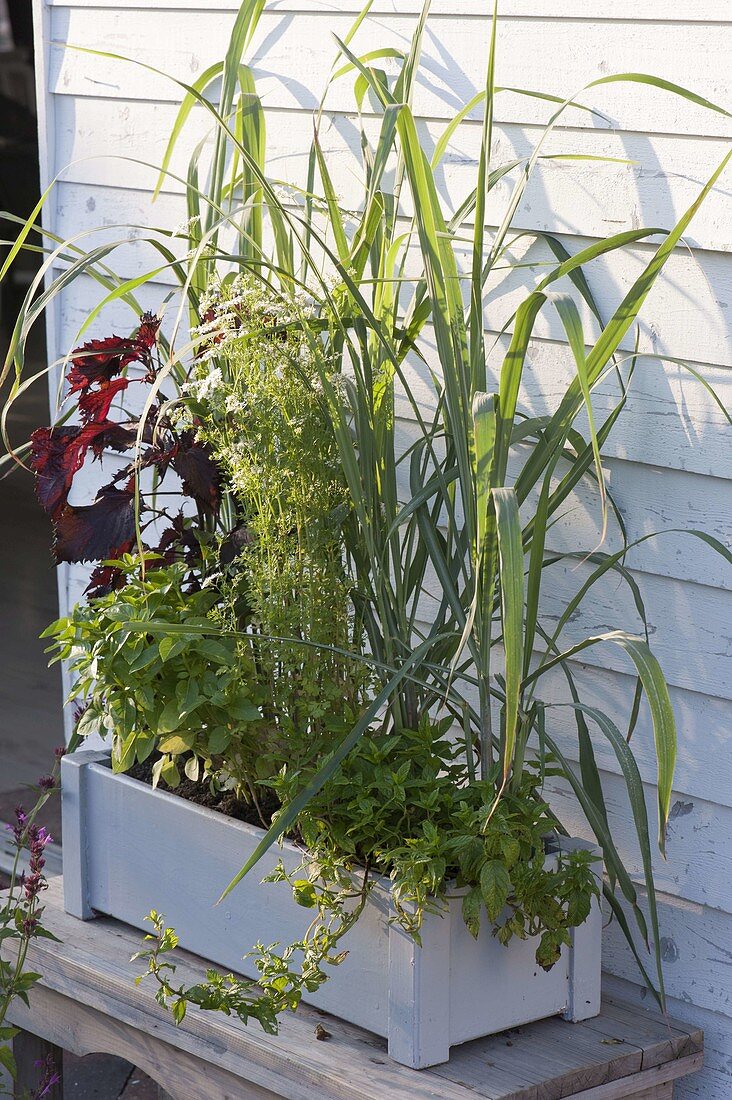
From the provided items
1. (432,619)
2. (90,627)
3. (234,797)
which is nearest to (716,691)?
(432,619)

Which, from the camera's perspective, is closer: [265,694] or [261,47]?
[265,694]

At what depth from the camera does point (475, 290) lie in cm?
135

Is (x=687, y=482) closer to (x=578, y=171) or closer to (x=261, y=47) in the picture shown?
(x=578, y=171)

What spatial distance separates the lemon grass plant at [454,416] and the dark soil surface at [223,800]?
0.63 feet

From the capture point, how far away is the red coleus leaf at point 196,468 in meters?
1.64

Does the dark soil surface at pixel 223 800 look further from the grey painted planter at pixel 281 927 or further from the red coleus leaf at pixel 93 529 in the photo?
the red coleus leaf at pixel 93 529

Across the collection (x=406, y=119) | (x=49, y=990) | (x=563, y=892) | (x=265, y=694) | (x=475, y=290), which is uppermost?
(x=406, y=119)

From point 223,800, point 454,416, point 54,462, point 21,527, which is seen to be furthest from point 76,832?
point 21,527

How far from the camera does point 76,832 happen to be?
1.79 metres

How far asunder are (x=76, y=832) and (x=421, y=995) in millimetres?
611

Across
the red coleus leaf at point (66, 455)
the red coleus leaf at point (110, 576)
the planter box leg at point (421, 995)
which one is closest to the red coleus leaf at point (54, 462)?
the red coleus leaf at point (66, 455)

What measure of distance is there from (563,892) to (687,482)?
502 mm

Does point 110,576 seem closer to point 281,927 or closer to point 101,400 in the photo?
point 101,400

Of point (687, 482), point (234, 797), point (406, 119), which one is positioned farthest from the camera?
point (234, 797)
